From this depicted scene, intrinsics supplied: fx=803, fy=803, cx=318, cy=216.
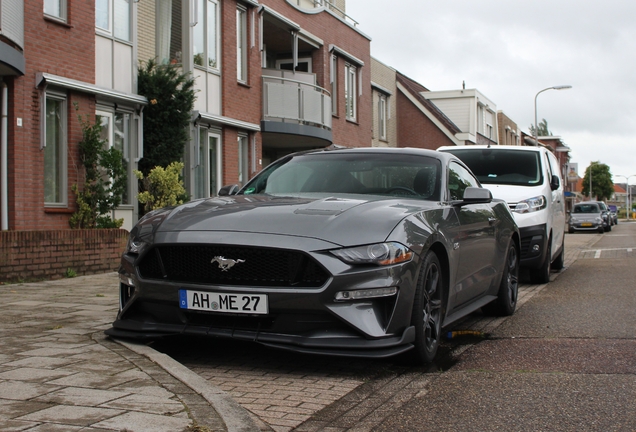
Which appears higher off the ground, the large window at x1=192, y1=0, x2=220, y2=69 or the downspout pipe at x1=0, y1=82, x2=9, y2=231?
the large window at x1=192, y1=0, x2=220, y2=69

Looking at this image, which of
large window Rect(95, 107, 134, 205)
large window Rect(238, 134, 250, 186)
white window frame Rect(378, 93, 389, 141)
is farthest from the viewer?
white window frame Rect(378, 93, 389, 141)

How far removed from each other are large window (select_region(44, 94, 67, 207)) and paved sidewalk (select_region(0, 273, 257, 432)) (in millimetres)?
7148

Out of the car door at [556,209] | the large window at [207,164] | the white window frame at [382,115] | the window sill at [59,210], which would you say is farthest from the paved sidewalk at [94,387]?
the white window frame at [382,115]

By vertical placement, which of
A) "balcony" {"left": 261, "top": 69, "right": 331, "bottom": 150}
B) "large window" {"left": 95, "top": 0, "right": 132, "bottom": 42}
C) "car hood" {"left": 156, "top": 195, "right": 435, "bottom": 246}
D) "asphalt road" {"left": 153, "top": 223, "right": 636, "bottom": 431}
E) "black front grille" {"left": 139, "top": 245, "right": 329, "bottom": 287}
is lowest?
"asphalt road" {"left": 153, "top": 223, "right": 636, "bottom": 431}

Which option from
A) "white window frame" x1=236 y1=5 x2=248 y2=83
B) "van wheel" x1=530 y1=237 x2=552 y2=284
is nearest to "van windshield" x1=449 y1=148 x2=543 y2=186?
"van wheel" x1=530 y1=237 x2=552 y2=284

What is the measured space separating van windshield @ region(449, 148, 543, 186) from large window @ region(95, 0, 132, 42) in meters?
7.05

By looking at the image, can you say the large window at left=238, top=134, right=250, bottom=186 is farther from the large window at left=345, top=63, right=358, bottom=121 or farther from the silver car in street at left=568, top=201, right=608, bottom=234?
the silver car in street at left=568, top=201, right=608, bottom=234

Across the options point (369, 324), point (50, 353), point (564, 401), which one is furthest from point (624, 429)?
point (50, 353)

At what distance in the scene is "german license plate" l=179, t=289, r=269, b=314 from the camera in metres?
4.78

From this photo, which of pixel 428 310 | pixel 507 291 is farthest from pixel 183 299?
pixel 507 291

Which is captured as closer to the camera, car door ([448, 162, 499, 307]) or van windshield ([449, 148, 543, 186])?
car door ([448, 162, 499, 307])

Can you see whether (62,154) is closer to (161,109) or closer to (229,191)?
(161,109)

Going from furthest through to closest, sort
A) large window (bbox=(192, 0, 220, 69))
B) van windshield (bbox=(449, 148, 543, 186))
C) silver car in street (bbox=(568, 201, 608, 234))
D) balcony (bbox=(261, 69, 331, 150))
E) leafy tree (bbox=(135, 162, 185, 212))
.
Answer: silver car in street (bbox=(568, 201, 608, 234)) < balcony (bbox=(261, 69, 331, 150)) < large window (bbox=(192, 0, 220, 69)) < leafy tree (bbox=(135, 162, 185, 212)) < van windshield (bbox=(449, 148, 543, 186))

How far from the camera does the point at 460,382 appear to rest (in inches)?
189
